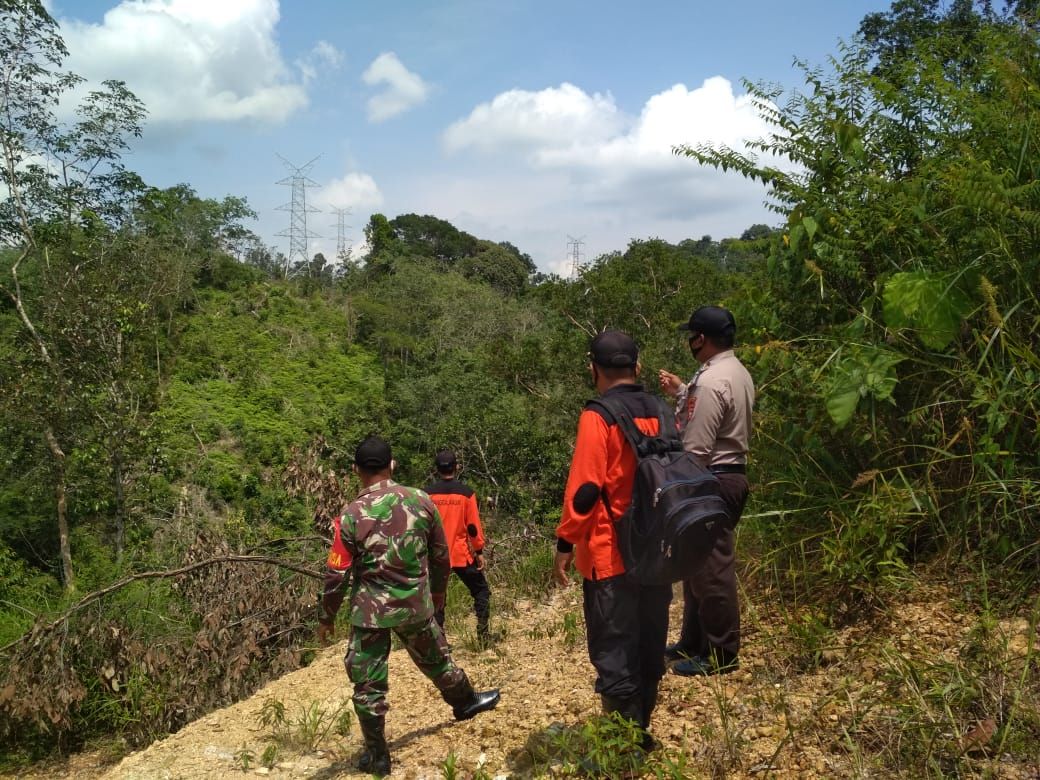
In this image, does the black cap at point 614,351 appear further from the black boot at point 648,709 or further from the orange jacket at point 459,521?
the orange jacket at point 459,521

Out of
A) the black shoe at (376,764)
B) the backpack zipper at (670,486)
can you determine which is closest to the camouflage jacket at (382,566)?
the black shoe at (376,764)

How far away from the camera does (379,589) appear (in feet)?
11.6

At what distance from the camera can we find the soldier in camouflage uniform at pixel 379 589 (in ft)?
11.5

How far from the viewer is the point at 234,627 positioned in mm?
6918

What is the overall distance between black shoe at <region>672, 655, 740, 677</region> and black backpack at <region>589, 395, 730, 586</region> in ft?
3.57

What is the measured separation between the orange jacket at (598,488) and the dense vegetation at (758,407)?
1196 mm

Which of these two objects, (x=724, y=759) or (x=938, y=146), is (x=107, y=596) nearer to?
(x=724, y=759)

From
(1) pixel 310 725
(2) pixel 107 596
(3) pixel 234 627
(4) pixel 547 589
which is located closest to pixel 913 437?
(1) pixel 310 725

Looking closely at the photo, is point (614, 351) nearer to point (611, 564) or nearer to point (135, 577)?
point (611, 564)

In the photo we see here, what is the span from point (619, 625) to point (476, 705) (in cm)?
147

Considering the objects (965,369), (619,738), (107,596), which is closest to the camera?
(619,738)

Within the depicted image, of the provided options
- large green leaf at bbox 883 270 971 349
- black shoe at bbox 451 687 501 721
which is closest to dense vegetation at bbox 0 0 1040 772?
large green leaf at bbox 883 270 971 349

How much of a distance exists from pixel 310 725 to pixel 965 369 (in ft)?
12.4

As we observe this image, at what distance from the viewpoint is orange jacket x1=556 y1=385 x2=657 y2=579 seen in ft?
9.18
